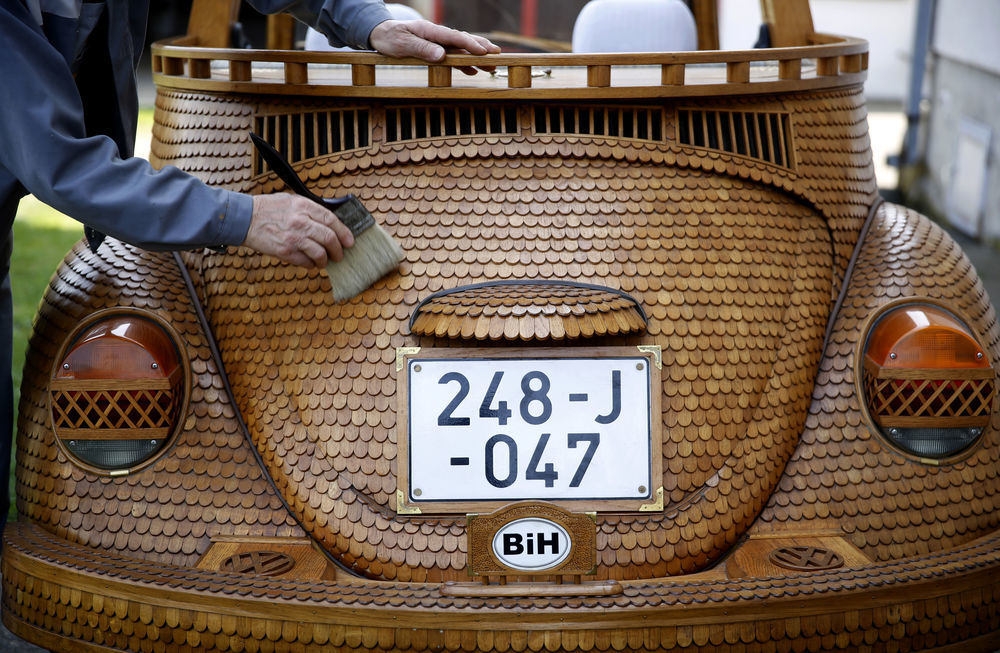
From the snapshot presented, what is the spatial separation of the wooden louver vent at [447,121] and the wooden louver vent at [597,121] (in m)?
0.08

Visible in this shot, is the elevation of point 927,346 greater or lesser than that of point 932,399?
greater

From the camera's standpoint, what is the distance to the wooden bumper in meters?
2.18

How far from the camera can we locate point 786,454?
264 centimetres

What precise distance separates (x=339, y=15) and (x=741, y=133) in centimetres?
132

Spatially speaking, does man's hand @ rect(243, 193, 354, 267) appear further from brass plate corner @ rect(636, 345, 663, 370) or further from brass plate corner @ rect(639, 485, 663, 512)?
brass plate corner @ rect(639, 485, 663, 512)

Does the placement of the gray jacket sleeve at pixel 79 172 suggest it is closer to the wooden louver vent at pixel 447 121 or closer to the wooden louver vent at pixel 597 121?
the wooden louver vent at pixel 447 121

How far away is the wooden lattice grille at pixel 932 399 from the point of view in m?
2.59

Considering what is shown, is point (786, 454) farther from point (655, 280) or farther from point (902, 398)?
point (655, 280)

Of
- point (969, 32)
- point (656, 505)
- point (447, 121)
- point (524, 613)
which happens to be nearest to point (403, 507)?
point (524, 613)

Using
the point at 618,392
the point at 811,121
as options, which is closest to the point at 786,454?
the point at 618,392

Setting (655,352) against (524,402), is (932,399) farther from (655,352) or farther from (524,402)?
(524,402)

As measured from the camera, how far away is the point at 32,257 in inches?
320

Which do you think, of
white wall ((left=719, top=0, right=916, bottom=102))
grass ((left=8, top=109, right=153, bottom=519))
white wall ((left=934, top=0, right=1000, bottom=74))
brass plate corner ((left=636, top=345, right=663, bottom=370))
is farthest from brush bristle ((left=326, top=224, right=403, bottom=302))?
white wall ((left=719, top=0, right=916, bottom=102))

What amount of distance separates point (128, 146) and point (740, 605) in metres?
2.03
